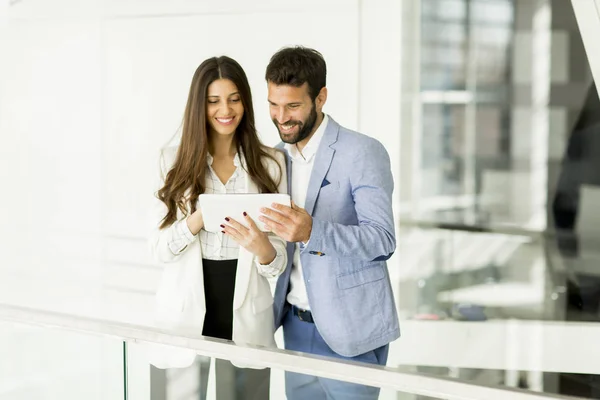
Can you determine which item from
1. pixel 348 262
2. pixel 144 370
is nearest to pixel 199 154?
pixel 348 262

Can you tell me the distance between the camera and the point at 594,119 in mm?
4594

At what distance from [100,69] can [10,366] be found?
222 centimetres

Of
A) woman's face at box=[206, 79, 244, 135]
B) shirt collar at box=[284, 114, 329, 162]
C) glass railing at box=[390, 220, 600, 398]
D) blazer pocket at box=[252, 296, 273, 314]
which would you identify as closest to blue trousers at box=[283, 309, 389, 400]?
blazer pocket at box=[252, 296, 273, 314]

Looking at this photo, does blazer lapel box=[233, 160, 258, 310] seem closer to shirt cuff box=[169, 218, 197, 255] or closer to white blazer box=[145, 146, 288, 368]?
white blazer box=[145, 146, 288, 368]

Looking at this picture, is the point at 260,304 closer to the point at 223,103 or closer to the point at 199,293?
the point at 199,293

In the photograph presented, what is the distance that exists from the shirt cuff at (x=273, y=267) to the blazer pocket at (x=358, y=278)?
200mm

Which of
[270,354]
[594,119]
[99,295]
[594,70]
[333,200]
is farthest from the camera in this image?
[99,295]

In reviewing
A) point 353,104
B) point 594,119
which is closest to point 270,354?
point 353,104

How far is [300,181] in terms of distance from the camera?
101 inches

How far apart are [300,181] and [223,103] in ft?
1.20

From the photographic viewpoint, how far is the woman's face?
101 inches

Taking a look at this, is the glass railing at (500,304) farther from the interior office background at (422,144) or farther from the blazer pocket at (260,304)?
the blazer pocket at (260,304)

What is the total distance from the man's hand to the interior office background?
2.09m

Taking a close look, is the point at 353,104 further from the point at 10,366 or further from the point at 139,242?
the point at 10,366
